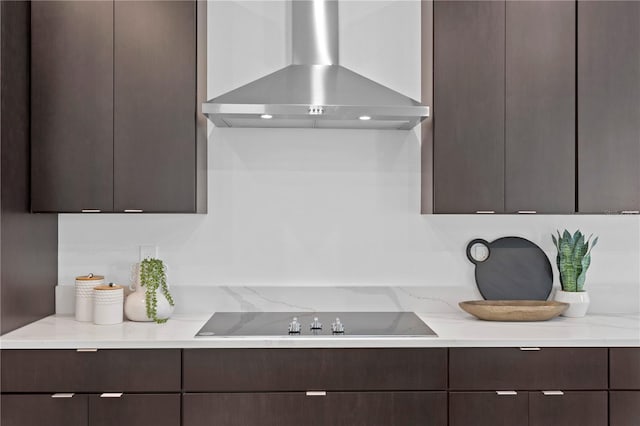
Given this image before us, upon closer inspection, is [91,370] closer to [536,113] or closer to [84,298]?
[84,298]

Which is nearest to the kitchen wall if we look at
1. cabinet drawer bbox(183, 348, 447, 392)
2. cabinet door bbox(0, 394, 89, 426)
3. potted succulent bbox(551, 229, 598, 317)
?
potted succulent bbox(551, 229, 598, 317)

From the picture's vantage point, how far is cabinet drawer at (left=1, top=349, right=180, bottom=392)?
2189 mm

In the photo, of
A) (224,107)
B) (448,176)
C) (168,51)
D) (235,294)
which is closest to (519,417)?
(448,176)

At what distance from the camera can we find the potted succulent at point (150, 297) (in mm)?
2564

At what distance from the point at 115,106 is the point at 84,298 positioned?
875 millimetres

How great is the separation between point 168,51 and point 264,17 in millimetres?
573

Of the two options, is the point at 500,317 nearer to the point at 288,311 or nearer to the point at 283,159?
the point at 288,311

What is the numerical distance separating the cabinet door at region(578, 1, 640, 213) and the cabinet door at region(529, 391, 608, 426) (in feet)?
2.65

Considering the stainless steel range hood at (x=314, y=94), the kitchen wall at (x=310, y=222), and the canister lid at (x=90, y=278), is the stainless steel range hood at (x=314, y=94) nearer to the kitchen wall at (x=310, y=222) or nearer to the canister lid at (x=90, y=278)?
the kitchen wall at (x=310, y=222)

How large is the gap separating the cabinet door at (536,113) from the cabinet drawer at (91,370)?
164 cm

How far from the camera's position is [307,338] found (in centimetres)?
225

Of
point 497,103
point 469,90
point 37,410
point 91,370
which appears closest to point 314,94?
point 469,90

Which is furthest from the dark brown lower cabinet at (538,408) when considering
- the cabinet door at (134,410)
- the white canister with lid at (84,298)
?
the white canister with lid at (84,298)

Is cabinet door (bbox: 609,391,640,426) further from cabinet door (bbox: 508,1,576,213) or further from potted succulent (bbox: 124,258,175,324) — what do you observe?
potted succulent (bbox: 124,258,175,324)
